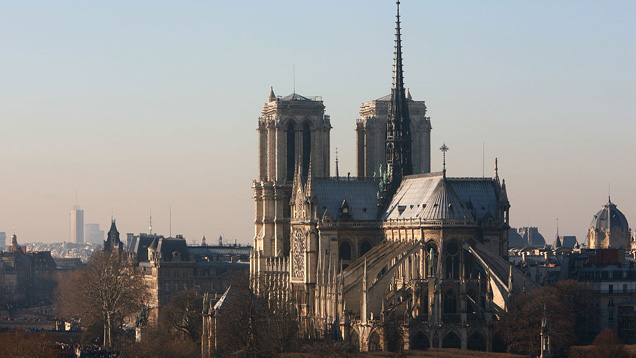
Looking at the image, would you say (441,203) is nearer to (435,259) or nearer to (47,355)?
(435,259)

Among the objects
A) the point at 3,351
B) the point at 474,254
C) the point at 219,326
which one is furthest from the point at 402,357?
the point at 3,351

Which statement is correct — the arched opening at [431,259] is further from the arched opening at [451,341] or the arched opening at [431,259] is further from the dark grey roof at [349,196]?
the dark grey roof at [349,196]

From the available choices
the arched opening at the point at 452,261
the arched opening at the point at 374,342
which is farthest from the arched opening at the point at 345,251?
the arched opening at the point at 374,342

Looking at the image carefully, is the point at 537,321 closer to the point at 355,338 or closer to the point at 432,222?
the point at 432,222

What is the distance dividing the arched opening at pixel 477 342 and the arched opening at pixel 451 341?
1.04m

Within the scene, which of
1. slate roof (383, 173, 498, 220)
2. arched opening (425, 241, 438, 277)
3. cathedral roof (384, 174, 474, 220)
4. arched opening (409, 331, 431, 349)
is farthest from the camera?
slate roof (383, 173, 498, 220)

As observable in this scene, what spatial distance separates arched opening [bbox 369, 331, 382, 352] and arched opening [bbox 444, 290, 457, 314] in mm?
7055

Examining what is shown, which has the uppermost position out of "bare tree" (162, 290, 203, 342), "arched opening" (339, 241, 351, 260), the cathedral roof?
the cathedral roof

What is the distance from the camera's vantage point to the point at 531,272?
17550 centimetres

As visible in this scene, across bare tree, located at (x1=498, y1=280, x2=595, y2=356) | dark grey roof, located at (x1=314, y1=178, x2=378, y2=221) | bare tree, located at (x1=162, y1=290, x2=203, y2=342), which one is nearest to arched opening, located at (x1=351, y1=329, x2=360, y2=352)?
bare tree, located at (x1=498, y1=280, x2=595, y2=356)

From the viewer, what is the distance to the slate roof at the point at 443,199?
165 meters

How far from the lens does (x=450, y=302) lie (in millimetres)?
159125

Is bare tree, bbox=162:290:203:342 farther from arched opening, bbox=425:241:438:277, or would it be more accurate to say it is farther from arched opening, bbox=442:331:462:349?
arched opening, bbox=442:331:462:349

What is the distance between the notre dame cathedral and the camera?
157m
